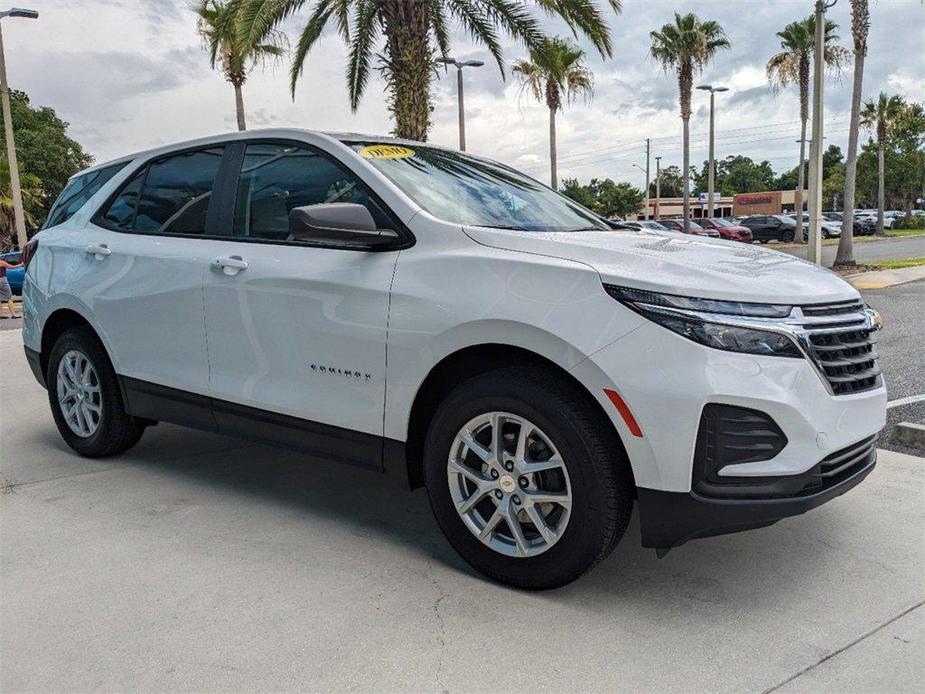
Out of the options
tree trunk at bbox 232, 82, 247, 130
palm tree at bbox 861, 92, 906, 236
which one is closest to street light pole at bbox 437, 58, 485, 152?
tree trunk at bbox 232, 82, 247, 130

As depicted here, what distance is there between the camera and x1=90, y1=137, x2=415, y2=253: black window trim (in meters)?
3.43

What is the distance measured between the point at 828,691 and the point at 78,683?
7.40 ft

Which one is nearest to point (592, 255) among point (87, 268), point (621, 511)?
point (621, 511)

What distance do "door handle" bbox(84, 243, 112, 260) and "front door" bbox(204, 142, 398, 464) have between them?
3.18 feet

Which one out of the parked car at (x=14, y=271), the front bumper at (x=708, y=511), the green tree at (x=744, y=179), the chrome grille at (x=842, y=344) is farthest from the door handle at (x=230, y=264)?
the green tree at (x=744, y=179)

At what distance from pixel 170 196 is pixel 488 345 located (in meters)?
2.28

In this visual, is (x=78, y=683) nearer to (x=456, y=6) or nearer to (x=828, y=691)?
(x=828, y=691)

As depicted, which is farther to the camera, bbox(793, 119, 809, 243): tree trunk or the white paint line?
bbox(793, 119, 809, 243): tree trunk

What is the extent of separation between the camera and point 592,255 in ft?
9.77

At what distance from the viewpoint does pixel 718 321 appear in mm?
2666

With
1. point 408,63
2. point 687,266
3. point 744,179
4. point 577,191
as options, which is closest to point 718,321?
point 687,266

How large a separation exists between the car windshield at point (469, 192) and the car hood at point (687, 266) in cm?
24

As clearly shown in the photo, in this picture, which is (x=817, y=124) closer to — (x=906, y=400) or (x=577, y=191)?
(x=906, y=400)

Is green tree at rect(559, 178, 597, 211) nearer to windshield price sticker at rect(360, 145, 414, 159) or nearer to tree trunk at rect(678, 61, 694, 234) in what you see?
tree trunk at rect(678, 61, 694, 234)
